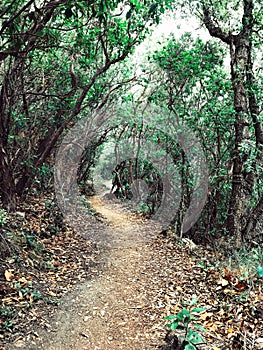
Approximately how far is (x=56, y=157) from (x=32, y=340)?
15.6 feet

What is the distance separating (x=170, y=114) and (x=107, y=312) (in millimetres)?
4622

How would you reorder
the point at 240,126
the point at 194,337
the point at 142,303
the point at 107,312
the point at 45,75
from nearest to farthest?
the point at 194,337 < the point at 107,312 < the point at 142,303 < the point at 240,126 < the point at 45,75

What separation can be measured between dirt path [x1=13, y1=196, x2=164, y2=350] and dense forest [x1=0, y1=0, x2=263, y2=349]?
3.32 feet

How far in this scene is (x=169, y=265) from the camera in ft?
16.2

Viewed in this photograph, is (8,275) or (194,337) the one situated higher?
(194,337)

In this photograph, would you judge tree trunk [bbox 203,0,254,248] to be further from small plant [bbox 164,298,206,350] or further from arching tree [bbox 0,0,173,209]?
small plant [bbox 164,298,206,350]

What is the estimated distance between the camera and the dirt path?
118 inches

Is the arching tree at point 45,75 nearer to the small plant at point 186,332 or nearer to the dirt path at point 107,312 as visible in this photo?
the dirt path at point 107,312

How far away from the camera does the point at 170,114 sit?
280 inches

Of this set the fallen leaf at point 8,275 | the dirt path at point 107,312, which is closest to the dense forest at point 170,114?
the fallen leaf at point 8,275

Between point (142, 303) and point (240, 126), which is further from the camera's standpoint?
point (240, 126)

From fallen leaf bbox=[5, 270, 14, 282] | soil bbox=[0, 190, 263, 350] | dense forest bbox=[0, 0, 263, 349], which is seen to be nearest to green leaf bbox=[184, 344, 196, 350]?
soil bbox=[0, 190, 263, 350]

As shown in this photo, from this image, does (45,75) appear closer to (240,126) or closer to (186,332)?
(240,126)

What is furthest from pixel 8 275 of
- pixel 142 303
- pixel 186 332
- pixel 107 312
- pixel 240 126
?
pixel 240 126
